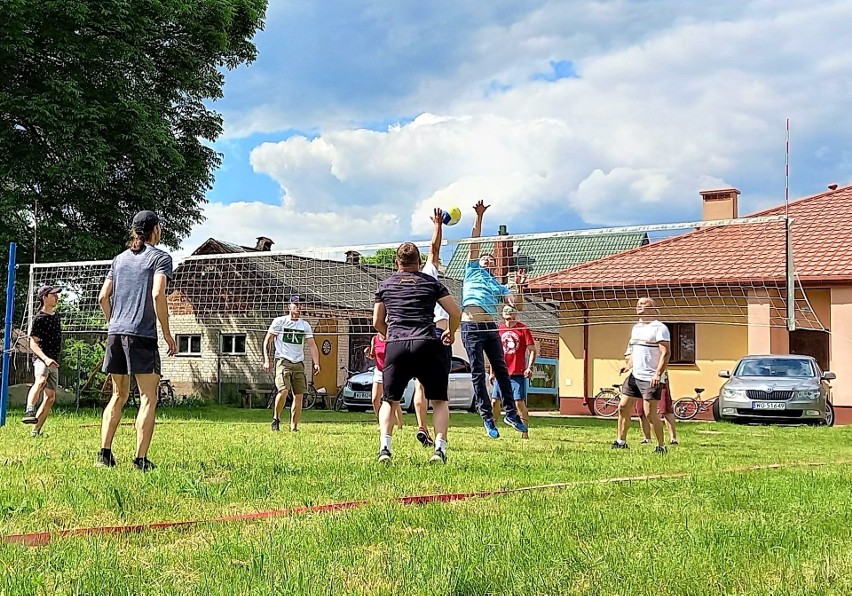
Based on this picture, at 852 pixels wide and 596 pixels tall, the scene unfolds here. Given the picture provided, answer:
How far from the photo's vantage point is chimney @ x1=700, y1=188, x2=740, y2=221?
26500mm

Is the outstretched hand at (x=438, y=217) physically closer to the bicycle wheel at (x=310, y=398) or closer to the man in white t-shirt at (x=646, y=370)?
the man in white t-shirt at (x=646, y=370)

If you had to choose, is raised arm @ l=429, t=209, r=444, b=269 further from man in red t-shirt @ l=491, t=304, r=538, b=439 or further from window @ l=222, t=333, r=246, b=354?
window @ l=222, t=333, r=246, b=354

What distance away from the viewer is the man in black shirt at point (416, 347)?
7430mm

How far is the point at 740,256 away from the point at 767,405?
5.52m

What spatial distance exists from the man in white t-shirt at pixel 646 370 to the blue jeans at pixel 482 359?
4.97ft

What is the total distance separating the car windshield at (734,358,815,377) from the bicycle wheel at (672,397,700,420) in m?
2.19

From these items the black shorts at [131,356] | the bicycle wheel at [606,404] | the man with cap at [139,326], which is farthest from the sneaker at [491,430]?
the bicycle wheel at [606,404]

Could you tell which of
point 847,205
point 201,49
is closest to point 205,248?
point 201,49

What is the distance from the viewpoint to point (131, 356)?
274 inches

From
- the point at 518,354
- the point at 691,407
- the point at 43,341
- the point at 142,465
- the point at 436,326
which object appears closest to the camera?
the point at 142,465

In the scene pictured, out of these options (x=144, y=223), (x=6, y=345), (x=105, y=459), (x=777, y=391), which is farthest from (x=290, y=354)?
(x=777, y=391)

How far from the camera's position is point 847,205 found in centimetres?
2383

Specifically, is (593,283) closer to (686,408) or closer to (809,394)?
(686,408)

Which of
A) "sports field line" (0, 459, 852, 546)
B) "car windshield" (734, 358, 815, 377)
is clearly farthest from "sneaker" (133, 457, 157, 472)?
"car windshield" (734, 358, 815, 377)
